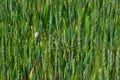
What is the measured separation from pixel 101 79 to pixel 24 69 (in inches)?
13.9

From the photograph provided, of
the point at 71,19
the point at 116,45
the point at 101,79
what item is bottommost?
the point at 101,79

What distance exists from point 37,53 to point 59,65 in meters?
0.12

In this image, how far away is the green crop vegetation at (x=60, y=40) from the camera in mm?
1644

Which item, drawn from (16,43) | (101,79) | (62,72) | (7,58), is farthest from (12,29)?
(101,79)

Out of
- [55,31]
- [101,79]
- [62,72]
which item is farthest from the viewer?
[55,31]

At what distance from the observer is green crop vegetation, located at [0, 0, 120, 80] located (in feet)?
5.39

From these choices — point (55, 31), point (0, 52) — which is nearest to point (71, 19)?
point (55, 31)

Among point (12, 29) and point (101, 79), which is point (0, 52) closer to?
point (12, 29)

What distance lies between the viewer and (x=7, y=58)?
68.2 inches

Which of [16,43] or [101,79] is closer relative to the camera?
[101,79]

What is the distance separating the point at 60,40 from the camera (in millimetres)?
1928

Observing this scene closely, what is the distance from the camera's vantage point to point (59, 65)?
1.70m

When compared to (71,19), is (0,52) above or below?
below

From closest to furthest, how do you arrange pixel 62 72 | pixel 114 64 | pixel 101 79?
pixel 101 79
pixel 62 72
pixel 114 64
